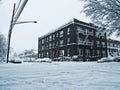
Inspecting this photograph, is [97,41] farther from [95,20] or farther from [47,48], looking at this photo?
[95,20]

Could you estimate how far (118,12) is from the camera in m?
16.8

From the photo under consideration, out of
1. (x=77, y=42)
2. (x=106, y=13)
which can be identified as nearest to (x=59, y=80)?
(x=106, y=13)

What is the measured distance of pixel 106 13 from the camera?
17094 millimetres

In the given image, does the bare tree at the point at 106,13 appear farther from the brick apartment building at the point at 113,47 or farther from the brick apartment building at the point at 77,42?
the brick apartment building at the point at 113,47

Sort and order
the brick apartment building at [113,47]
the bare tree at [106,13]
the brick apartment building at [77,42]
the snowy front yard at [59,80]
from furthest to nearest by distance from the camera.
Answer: the brick apartment building at [113,47] → the brick apartment building at [77,42] → the bare tree at [106,13] → the snowy front yard at [59,80]

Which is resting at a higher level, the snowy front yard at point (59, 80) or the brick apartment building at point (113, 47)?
the brick apartment building at point (113, 47)

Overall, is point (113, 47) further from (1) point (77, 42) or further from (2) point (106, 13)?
(2) point (106, 13)

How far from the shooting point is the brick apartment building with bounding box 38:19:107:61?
40100 mm

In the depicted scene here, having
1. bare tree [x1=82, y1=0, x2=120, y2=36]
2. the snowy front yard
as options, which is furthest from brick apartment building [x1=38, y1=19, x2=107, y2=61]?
the snowy front yard

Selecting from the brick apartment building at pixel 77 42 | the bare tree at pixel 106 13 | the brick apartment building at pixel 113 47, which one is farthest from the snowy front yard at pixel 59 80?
the brick apartment building at pixel 113 47

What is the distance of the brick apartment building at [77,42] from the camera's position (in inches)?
1579

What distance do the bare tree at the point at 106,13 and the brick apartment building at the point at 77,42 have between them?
17.6m

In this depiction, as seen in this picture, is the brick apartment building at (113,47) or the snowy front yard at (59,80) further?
the brick apartment building at (113,47)

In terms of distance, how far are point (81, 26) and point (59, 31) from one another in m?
8.44
